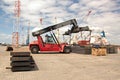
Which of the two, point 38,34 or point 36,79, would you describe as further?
point 38,34

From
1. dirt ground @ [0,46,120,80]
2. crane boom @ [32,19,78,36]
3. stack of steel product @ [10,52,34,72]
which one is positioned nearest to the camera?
dirt ground @ [0,46,120,80]

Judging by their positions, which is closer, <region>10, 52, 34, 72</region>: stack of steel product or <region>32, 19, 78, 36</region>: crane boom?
<region>10, 52, 34, 72</region>: stack of steel product

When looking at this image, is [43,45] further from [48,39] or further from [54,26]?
[54,26]

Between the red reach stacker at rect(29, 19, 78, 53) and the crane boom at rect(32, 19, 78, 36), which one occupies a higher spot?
the crane boom at rect(32, 19, 78, 36)

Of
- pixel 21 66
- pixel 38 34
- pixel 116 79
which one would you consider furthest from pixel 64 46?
pixel 116 79

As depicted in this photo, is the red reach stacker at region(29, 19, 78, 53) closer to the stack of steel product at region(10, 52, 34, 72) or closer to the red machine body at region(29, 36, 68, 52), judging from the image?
the red machine body at region(29, 36, 68, 52)

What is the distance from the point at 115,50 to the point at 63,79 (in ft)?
86.4

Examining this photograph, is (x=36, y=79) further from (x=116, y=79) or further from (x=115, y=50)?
(x=115, y=50)

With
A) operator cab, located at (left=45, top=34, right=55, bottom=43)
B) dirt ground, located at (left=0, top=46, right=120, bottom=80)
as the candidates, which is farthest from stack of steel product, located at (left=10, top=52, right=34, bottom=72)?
operator cab, located at (left=45, top=34, right=55, bottom=43)

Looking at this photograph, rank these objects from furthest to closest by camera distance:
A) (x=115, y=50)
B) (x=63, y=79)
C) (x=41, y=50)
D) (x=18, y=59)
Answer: (x=115, y=50) < (x=41, y=50) < (x=18, y=59) < (x=63, y=79)

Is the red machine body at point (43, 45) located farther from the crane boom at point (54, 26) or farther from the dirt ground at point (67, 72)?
the dirt ground at point (67, 72)

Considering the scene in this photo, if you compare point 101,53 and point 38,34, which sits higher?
point 38,34

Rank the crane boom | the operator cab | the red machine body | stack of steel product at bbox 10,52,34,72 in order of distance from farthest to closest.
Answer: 1. the operator cab
2. the crane boom
3. the red machine body
4. stack of steel product at bbox 10,52,34,72

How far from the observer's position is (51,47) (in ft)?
99.0
